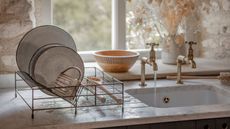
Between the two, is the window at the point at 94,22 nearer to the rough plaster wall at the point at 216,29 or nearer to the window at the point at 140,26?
the window at the point at 140,26

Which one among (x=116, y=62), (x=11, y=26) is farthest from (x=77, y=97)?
(x=11, y=26)

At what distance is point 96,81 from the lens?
2.41 meters

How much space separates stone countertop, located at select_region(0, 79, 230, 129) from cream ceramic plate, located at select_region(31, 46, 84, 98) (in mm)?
156

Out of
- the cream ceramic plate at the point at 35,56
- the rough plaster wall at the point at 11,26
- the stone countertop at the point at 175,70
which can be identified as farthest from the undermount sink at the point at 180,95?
the rough plaster wall at the point at 11,26

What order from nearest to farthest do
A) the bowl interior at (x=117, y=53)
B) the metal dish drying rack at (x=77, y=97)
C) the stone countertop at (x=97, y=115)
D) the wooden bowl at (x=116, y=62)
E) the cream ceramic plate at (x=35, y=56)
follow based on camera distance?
1. the stone countertop at (x=97, y=115)
2. the metal dish drying rack at (x=77, y=97)
3. the cream ceramic plate at (x=35, y=56)
4. the wooden bowl at (x=116, y=62)
5. the bowl interior at (x=117, y=53)

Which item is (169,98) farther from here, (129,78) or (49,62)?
(49,62)

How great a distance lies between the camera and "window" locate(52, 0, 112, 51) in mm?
2910

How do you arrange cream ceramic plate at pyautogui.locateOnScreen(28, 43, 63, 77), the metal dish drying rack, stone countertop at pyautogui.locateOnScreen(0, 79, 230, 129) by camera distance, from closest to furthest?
stone countertop at pyautogui.locateOnScreen(0, 79, 230, 129), the metal dish drying rack, cream ceramic plate at pyautogui.locateOnScreen(28, 43, 63, 77)

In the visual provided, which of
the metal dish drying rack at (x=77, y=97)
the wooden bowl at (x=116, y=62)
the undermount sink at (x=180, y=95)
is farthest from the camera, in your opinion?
the wooden bowl at (x=116, y=62)

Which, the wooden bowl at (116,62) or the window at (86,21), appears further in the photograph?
the window at (86,21)

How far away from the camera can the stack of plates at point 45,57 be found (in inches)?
90.0

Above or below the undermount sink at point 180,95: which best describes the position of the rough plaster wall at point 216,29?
above

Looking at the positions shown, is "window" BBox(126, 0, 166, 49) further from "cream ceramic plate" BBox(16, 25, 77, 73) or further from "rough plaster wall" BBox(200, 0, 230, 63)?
"cream ceramic plate" BBox(16, 25, 77, 73)

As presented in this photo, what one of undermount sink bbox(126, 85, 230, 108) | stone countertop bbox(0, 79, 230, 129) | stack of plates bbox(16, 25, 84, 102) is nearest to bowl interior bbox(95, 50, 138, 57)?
undermount sink bbox(126, 85, 230, 108)
